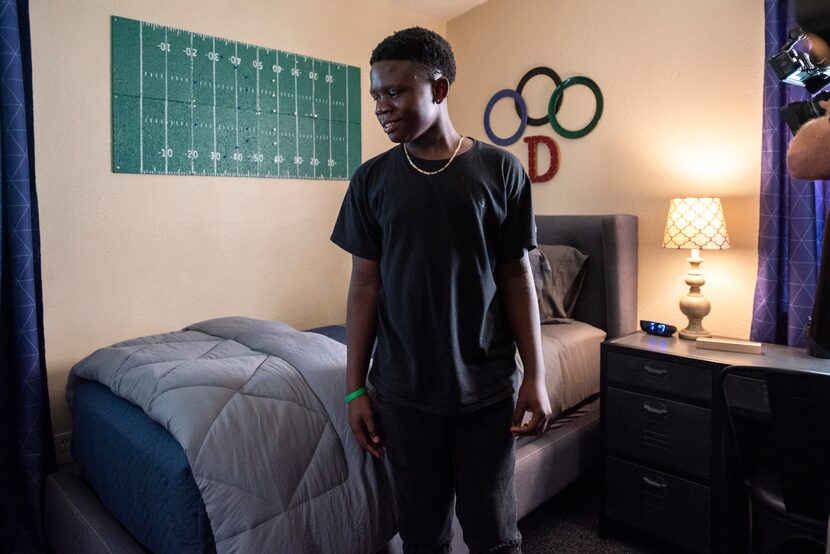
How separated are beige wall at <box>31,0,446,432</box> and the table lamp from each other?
66.0 inches

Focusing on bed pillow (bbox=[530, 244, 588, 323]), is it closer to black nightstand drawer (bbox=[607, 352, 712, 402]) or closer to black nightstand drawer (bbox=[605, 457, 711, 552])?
black nightstand drawer (bbox=[607, 352, 712, 402])

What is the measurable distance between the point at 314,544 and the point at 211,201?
5.93 ft

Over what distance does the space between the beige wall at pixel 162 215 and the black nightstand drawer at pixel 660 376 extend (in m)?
1.57

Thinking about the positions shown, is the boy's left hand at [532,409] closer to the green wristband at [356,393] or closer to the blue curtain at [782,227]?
the green wristband at [356,393]

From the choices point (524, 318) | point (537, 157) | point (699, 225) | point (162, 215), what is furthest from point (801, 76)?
point (162, 215)

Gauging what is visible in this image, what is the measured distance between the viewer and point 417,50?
3.77 feet

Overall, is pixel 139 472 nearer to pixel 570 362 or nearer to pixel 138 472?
pixel 138 472

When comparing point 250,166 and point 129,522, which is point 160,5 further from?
point 129,522

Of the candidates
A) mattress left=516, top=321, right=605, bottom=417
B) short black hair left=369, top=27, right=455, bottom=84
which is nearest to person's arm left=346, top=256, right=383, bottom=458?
short black hair left=369, top=27, right=455, bottom=84

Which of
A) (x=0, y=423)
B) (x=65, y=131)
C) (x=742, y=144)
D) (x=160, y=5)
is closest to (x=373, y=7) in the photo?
(x=160, y=5)

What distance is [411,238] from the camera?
1146mm

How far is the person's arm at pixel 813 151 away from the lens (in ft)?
3.35

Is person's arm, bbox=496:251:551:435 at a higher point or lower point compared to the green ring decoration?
lower

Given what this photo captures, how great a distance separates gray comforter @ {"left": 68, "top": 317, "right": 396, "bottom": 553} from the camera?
1.31 m
